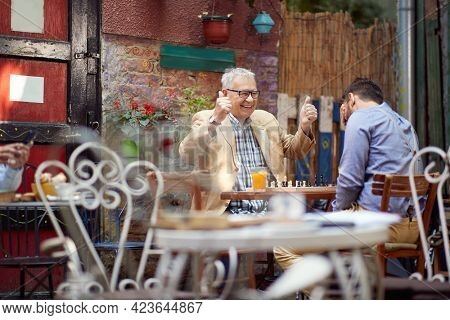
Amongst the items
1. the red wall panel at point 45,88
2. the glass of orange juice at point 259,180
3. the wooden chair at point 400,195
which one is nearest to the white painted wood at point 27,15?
the red wall panel at point 45,88

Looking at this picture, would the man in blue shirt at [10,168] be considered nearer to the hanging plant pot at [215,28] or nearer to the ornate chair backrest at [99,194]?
the ornate chair backrest at [99,194]

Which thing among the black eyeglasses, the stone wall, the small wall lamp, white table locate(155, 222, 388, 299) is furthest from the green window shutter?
white table locate(155, 222, 388, 299)

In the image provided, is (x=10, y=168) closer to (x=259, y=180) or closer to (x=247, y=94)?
(x=259, y=180)

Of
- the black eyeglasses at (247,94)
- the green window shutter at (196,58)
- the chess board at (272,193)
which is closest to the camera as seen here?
the chess board at (272,193)

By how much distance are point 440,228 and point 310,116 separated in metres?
1.06

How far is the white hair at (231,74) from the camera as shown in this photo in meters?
4.44

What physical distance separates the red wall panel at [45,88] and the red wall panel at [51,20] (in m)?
0.14

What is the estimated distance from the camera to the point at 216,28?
161 inches

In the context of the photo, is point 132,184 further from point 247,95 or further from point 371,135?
point 247,95

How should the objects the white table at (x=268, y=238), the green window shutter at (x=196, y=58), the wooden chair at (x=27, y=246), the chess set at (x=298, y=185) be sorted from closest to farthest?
the white table at (x=268, y=238) → the wooden chair at (x=27, y=246) → the green window shutter at (x=196, y=58) → the chess set at (x=298, y=185)

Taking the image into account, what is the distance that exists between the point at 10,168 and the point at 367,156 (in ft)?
5.15

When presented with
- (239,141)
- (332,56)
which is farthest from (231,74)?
(332,56)

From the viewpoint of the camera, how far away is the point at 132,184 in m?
3.39

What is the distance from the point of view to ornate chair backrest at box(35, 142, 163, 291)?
131 inches
